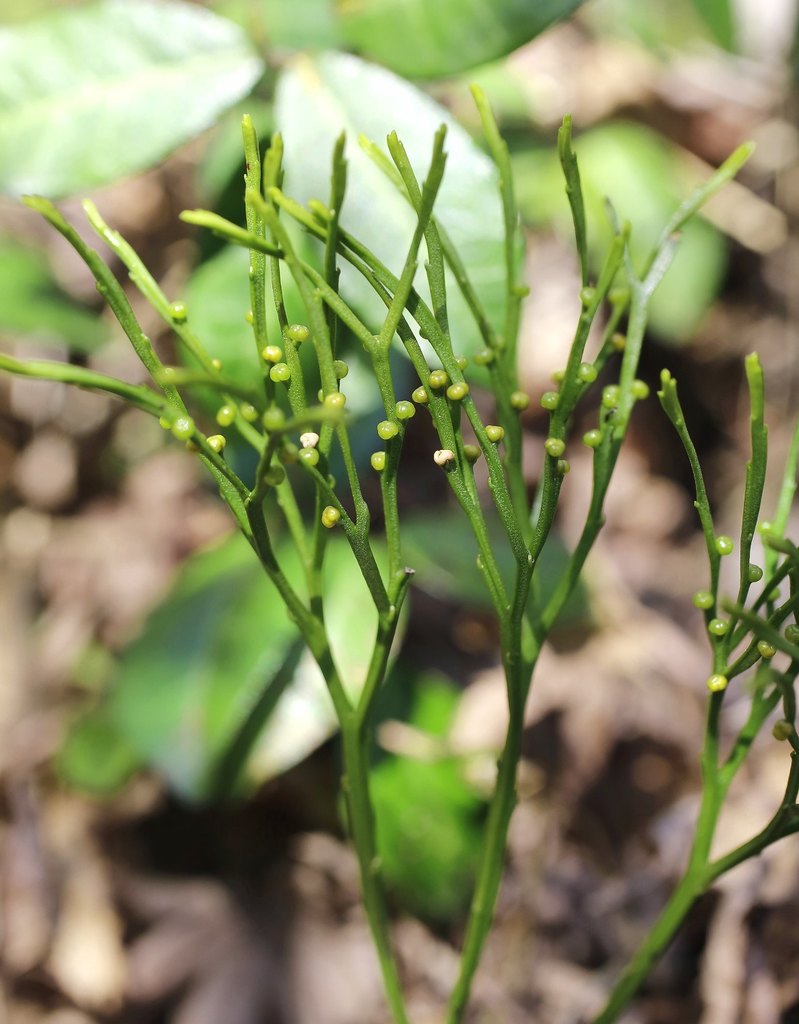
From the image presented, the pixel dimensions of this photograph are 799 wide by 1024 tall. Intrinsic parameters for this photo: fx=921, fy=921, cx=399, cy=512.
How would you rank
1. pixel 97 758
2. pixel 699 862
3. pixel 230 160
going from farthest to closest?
pixel 97 758 → pixel 230 160 → pixel 699 862

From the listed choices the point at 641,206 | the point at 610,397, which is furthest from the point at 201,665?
the point at 641,206

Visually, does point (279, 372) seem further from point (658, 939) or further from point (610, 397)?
point (658, 939)

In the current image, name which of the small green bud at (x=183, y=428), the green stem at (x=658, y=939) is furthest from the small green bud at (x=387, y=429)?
the green stem at (x=658, y=939)

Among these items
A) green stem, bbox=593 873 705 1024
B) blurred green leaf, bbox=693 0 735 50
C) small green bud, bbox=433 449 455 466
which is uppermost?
blurred green leaf, bbox=693 0 735 50

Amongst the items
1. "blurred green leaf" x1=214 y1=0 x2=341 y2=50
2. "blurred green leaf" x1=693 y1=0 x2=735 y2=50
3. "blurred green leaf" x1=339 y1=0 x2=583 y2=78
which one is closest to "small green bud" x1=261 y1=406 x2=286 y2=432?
"blurred green leaf" x1=339 y1=0 x2=583 y2=78

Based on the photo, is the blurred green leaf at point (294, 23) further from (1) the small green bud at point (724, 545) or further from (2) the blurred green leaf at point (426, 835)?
(2) the blurred green leaf at point (426, 835)

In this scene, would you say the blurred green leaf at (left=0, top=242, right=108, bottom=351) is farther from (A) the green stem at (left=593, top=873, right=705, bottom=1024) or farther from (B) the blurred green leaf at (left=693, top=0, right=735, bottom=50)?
(B) the blurred green leaf at (left=693, top=0, right=735, bottom=50)
